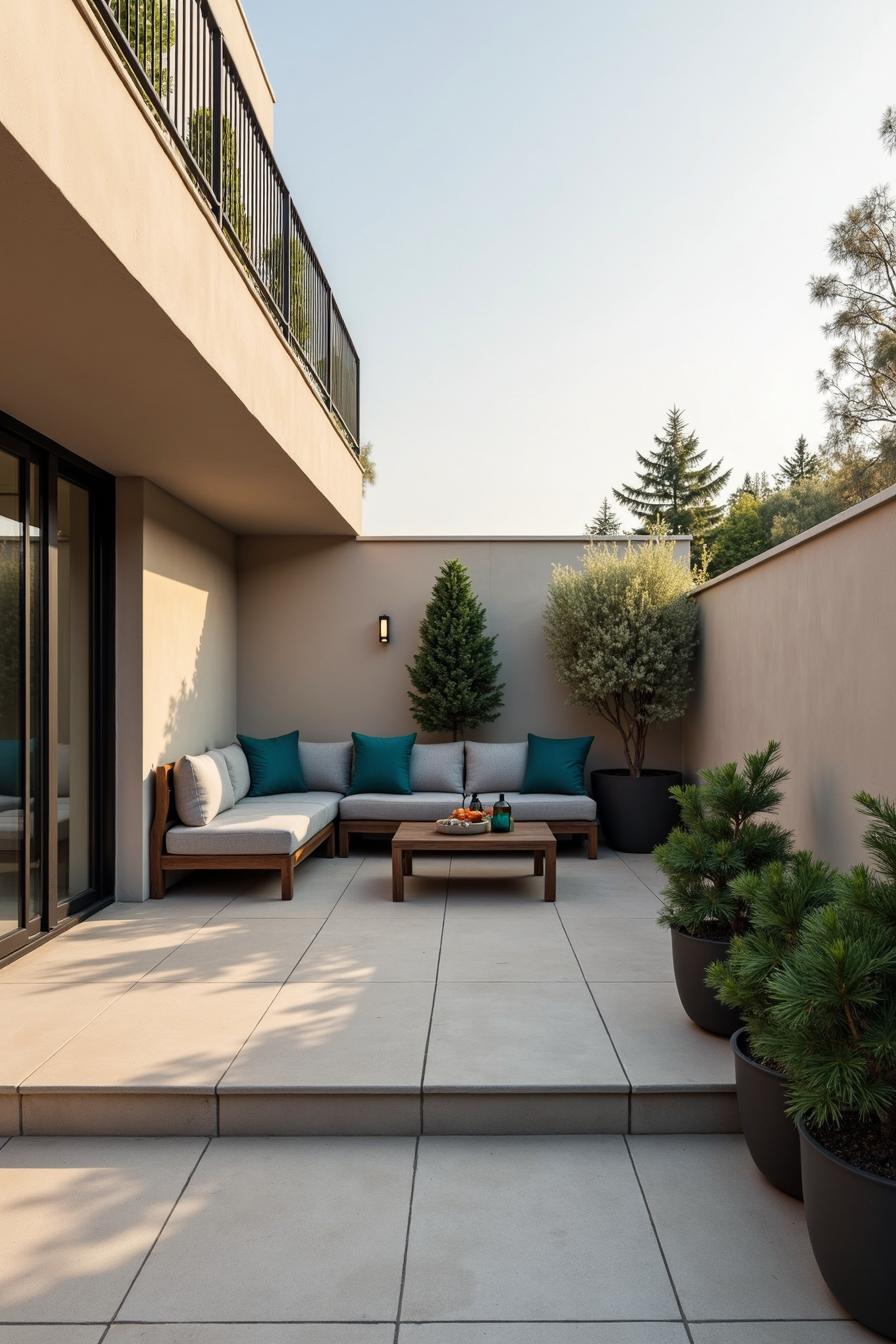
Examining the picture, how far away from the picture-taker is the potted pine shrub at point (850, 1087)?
175 centimetres

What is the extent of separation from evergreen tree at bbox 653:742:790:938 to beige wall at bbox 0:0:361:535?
8.48 ft

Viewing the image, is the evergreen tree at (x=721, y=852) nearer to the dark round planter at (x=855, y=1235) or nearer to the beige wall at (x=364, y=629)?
the dark round planter at (x=855, y=1235)

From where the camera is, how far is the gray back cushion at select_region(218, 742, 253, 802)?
6.42 metres

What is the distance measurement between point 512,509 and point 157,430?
18.7 m

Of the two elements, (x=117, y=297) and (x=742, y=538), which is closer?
(x=117, y=297)

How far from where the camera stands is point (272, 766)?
269 inches

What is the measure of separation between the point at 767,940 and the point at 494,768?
4808 mm

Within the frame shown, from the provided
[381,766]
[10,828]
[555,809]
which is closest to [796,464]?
[555,809]

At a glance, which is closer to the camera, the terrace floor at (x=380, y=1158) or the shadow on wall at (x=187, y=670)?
the terrace floor at (x=380, y=1158)

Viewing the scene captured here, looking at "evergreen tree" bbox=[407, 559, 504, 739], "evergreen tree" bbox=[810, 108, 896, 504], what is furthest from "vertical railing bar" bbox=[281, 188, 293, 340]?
"evergreen tree" bbox=[810, 108, 896, 504]

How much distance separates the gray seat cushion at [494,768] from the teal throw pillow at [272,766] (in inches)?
53.9

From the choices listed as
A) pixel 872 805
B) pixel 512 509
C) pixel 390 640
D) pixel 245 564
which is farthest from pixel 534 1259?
pixel 512 509

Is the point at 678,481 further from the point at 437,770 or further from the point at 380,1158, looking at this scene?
the point at 380,1158

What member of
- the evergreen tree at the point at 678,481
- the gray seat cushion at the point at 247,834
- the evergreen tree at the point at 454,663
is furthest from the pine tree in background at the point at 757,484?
the gray seat cushion at the point at 247,834
